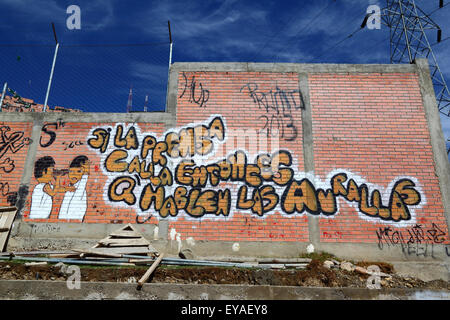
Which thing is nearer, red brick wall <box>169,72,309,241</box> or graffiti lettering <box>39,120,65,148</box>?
red brick wall <box>169,72,309,241</box>

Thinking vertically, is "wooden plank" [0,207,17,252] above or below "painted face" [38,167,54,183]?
below

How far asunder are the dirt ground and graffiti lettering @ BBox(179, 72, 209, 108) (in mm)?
4592

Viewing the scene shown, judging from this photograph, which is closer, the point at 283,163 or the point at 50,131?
the point at 283,163

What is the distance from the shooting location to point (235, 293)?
4422mm

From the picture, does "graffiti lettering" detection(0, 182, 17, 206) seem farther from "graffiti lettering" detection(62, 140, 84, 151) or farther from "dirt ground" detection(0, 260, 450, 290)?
"dirt ground" detection(0, 260, 450, 290)

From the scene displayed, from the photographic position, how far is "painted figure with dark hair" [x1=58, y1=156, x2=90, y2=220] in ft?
22.8

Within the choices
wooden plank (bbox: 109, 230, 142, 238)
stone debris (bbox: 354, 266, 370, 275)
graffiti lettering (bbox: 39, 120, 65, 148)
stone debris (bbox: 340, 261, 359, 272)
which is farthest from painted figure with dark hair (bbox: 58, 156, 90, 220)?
stone debris (bbox: 354, 266, 370, 275)

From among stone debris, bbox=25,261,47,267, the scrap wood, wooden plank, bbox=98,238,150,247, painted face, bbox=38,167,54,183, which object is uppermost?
painted face, bbox=38,167,54,183

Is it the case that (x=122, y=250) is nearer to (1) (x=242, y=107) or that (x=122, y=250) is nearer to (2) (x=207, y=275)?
(2) (x=207, y=275)

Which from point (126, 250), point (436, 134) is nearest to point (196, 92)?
point (126, 250)

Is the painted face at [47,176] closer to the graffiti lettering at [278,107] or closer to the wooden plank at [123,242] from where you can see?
the wooden plank at [123,242]

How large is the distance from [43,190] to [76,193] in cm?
93

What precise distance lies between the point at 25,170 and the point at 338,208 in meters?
8.56

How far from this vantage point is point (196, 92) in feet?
25.5
